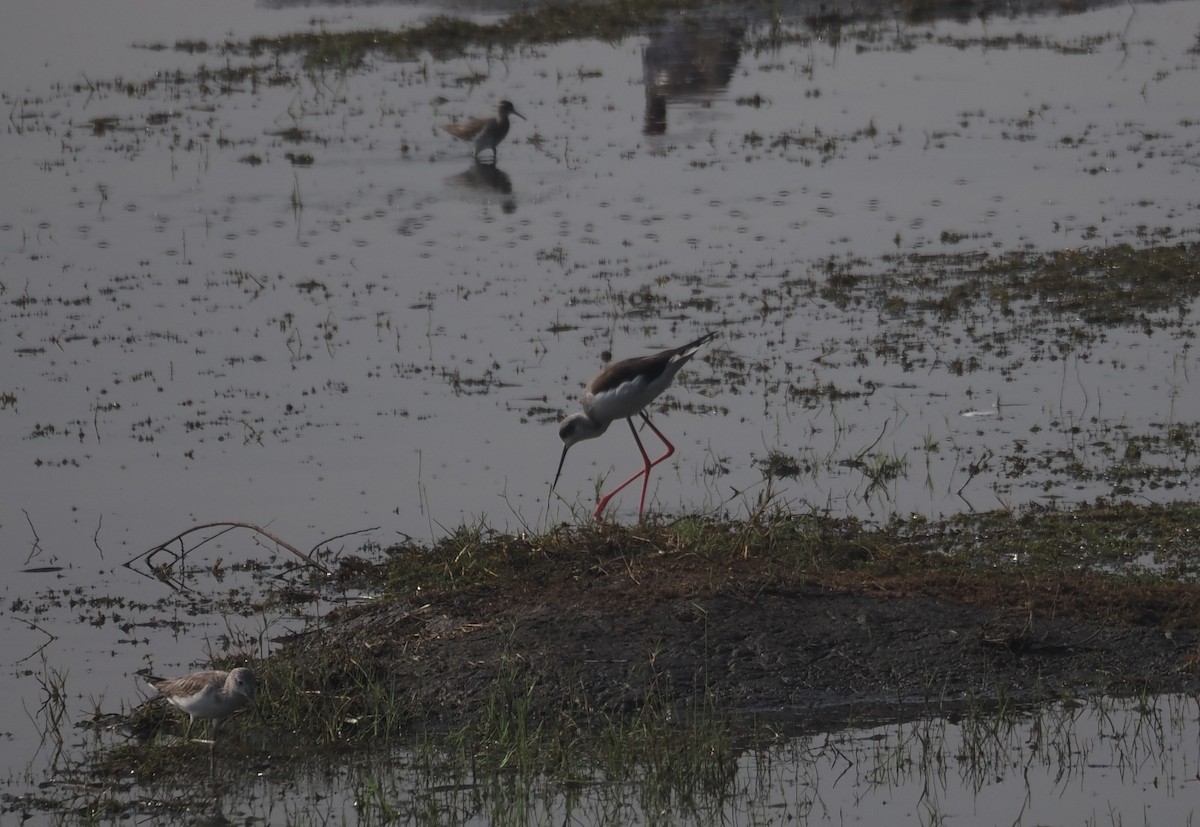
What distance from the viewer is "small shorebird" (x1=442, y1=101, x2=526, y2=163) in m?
19.3

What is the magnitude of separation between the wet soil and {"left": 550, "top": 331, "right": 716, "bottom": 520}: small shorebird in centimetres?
174

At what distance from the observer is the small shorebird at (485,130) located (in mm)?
19344

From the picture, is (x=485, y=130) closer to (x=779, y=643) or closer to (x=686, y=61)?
(x=686, y=61)

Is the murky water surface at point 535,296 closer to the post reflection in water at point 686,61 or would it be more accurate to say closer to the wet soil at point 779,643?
the post reflection in water at point 686,61

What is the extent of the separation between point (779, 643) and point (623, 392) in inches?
100

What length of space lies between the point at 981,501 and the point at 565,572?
2751mm

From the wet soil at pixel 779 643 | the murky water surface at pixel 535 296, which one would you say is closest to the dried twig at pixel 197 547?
the murky water surface at pixel 535 296

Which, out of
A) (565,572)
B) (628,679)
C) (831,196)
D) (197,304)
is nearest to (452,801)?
(628,679)

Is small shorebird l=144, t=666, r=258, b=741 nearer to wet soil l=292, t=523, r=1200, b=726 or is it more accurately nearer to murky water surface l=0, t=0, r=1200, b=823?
wet soil l=292, t=523, r=1200, b=726

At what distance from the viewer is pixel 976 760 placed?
700 cm

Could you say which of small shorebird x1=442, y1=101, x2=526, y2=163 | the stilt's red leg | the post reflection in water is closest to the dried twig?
the stilt's red leg

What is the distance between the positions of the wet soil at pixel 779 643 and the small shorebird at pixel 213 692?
0.73 meters

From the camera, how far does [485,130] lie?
1934 centimetres

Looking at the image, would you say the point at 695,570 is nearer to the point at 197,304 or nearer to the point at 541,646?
the point at 541,646
